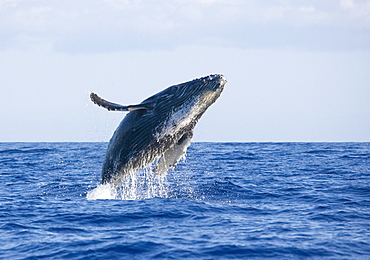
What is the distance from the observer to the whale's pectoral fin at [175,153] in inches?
577

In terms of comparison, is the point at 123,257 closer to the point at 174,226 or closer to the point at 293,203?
the point at 174,226

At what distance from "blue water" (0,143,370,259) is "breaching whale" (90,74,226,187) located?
1.18 metres

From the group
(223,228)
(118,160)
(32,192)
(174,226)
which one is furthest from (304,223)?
(32,192)

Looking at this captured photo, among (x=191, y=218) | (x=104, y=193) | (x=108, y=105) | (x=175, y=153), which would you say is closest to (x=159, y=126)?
(x=175, y=153)

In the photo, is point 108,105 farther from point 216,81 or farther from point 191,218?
point 191,218

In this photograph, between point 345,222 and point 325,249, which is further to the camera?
point 345,222

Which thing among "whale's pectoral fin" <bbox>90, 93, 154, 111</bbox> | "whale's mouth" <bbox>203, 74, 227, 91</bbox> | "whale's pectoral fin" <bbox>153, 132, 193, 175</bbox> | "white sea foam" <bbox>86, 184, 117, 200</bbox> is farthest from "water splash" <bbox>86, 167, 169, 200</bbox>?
"whale's mouth" <bbox>203, 74, 227, 91</bbox>

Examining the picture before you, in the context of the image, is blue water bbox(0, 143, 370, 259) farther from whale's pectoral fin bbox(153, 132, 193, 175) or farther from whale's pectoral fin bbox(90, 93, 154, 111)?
whale's pectoral fin bbox(90, 93, 154, 111)

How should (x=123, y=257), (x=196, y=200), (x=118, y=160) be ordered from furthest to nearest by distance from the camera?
(x=196, y=200)
(x=118, y=160)
(x=123, y=257)

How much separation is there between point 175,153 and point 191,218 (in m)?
1.77

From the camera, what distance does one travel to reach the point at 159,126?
14.3m

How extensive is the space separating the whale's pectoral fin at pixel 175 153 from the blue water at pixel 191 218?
49.8 inches

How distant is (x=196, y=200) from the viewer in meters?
16.7

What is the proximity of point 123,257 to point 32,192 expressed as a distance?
9358 mm
